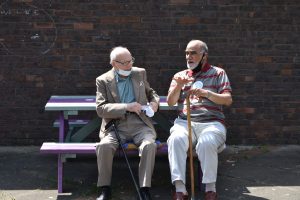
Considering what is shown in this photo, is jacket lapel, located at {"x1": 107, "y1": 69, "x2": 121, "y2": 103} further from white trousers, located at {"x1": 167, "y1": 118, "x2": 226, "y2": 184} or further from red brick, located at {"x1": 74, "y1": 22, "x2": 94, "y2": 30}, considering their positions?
red brick, located at {"x1": 74, "y1": 22, "x2": 94, "y2": 30}

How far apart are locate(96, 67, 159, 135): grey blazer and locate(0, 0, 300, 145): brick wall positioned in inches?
44.9

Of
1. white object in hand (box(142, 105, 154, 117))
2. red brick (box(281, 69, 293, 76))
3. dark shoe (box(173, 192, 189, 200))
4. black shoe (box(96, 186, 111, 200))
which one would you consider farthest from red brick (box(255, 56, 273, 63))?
black shoe (box(96, 186, 111, 200))

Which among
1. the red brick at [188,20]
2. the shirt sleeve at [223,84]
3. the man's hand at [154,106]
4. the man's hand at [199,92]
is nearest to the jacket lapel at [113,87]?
the man's hand at [154,106]

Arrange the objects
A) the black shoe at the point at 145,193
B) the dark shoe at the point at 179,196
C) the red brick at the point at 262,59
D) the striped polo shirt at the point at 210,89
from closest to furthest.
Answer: the dark shoe at the point at 179,196 → the black shoe at the point at 145,193 → the striped polo shirt at the point at 210,89 → the red brick at the point at 262,59

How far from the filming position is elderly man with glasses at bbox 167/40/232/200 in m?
5.05

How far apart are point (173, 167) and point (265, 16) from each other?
2738 millimetres

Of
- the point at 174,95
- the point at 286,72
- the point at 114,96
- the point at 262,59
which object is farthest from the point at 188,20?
the point at 114,96

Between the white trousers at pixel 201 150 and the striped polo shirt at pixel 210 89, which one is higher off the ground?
the striped polo shirt at pixel 210 89

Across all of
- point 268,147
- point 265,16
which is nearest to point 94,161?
point 268,147

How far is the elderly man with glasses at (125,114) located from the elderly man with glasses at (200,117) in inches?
9.2

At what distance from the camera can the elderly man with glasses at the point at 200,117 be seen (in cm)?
505

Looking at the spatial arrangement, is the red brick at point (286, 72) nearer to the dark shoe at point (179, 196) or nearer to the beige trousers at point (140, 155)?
the beige trousers at point (140, 155)

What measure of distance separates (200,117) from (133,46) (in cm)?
169

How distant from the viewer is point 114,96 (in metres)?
→ 5.54
